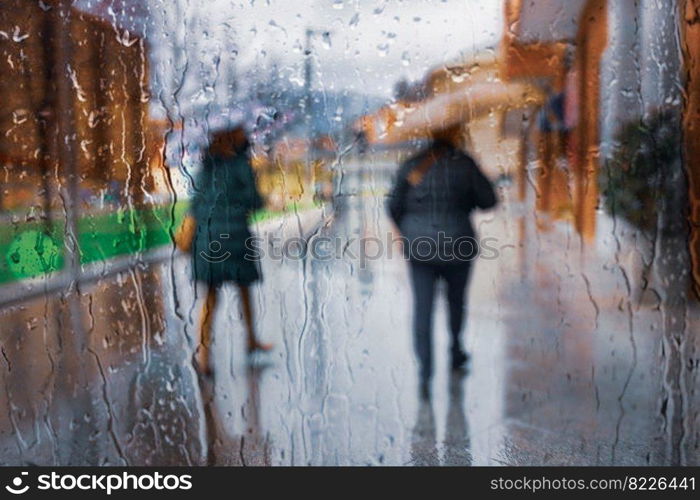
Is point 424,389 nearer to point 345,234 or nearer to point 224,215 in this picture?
point 345,234

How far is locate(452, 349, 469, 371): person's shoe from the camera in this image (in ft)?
5.13

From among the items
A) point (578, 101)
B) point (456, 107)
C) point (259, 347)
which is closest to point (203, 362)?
point (259, 347)

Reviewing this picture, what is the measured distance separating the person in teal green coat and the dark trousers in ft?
1.40

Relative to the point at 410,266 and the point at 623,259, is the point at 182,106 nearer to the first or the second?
the point at 410,266

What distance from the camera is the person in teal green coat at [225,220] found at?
150 centimetres

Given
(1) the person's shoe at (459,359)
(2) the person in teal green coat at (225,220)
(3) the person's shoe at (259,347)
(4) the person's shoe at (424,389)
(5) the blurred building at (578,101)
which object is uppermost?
(5) the blurred building at (578,101)

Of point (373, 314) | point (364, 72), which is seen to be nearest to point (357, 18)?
point (364, 72)

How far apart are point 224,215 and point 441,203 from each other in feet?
1.94

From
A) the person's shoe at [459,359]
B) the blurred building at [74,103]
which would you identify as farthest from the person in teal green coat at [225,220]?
the person's shoe at [459,359]

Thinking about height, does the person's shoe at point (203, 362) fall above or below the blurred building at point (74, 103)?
below

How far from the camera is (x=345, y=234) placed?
1.50 meters

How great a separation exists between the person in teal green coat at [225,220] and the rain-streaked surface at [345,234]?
0.03 meters

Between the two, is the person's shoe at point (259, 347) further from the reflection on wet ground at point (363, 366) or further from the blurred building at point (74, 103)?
the blurred building at point (74, 103)

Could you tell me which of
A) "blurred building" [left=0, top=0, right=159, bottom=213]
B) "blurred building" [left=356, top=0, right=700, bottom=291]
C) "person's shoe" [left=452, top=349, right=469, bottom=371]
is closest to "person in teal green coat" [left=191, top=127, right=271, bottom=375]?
"blurred building" [left=0, top=0, right=159, bottom=213]
